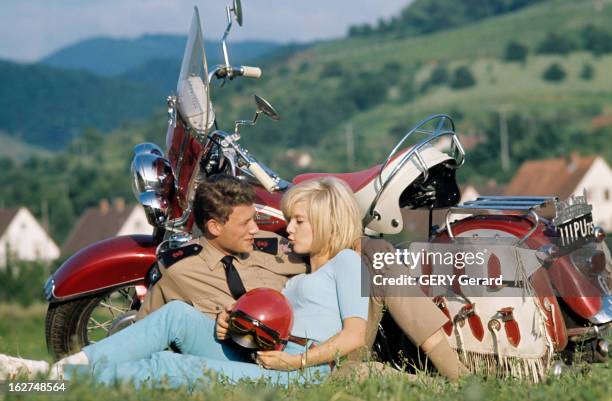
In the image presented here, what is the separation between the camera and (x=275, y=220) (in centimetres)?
589

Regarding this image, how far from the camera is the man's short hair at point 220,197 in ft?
17.9

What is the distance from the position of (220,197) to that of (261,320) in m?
0.84

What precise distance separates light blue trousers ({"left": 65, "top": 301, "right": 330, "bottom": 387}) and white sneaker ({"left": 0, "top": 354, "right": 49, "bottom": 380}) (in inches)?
6.5

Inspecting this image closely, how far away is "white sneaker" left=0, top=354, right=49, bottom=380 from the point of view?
4562mm

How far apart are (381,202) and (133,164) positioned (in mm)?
1402

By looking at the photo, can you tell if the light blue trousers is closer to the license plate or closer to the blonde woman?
the blonde woman

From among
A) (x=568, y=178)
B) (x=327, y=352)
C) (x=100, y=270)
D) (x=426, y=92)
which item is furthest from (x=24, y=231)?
(x=327, y=352)

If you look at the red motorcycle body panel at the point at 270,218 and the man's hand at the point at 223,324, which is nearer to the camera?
the man's hand at the point at 223,324

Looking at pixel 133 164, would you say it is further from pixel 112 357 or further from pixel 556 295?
pixel 556 295

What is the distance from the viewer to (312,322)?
5191 mm

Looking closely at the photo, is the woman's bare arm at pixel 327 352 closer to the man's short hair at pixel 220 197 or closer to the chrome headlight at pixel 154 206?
the man's short hair at pixel 220 197

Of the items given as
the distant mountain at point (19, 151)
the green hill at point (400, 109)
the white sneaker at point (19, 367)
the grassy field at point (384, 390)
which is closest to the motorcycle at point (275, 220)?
the grassy field at point (384, 390)

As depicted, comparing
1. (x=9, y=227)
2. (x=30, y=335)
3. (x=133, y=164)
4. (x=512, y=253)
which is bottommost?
(x=9, y=227)

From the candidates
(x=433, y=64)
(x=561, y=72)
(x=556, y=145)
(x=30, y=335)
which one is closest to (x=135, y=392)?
(x=30, y=335)
